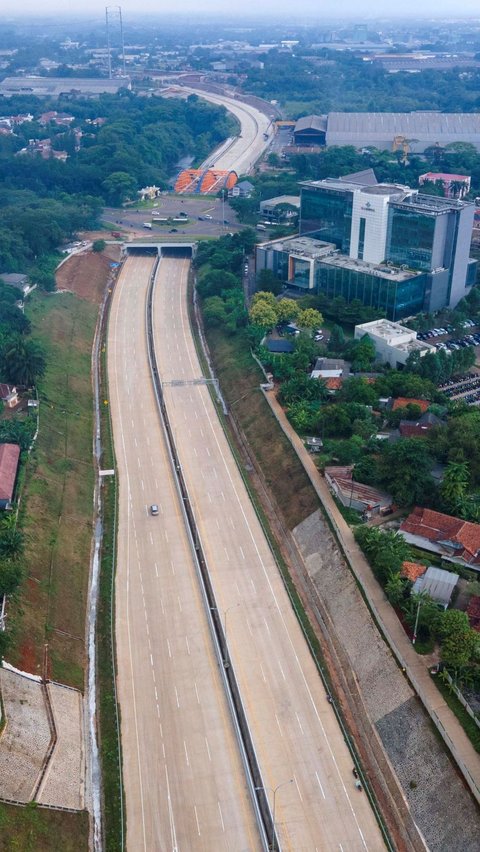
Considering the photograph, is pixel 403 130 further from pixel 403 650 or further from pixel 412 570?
pixel 403 650

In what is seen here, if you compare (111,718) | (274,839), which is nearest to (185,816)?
(274,839)

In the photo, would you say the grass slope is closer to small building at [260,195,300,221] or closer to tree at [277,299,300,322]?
tree at [277,299,300,322]

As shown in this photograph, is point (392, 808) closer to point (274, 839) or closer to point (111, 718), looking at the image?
point (274, 839)

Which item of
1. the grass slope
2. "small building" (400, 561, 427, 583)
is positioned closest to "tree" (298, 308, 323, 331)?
the grass slope

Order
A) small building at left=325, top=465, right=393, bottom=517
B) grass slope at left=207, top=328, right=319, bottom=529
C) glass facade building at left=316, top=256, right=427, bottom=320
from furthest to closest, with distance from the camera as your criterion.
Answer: glass facade building at left=316, top=256, right=427, bottom=320 → grass slope at left=207, top=328, right=319, bottom=529 → small building at left=325, top=465, right=393, bottom=517

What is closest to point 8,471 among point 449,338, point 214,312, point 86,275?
point 214,312

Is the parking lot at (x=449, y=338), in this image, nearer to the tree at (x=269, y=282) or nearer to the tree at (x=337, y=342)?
the tree at (x=337, y=342)

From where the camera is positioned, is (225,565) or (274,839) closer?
(274,839)
